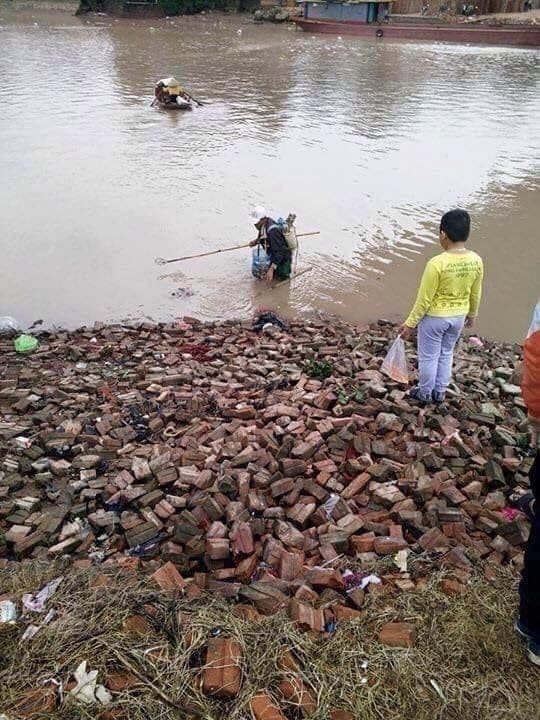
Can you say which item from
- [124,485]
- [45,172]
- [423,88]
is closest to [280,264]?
[124,485]

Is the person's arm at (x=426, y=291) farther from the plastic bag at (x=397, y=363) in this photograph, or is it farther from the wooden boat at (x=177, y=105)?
the wooden boat at (x=177, y=105)

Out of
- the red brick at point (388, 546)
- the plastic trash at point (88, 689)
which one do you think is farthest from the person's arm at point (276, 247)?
the plastic trash at point (88, 689)

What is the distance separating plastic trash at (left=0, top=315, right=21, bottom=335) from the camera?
698 centimetres

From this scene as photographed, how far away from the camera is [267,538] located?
3223 mm

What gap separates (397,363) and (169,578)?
2966 mm

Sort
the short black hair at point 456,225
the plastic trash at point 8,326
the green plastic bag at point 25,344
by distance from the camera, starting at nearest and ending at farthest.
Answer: the short black hair at point 456,225
the green plastic bag at point 25,344
the plastic trash at point 8,326

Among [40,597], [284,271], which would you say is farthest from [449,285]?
[284,271]

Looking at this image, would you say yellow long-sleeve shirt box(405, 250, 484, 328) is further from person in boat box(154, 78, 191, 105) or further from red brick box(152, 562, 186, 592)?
person in boat box(154, 78, 191, 105)

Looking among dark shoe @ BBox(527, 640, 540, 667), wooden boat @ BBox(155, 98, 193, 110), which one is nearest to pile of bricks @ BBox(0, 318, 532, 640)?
dark shoe @ BBox(527, 640, 540, 667)

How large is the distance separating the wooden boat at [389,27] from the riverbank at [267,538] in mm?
43129

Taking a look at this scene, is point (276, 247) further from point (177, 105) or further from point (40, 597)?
point (177, 105)

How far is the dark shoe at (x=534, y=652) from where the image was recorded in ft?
8.05

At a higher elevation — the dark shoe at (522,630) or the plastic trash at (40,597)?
the dark shoe at (522,630)

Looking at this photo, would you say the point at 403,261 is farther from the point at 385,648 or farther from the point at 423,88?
the point at 423,88
